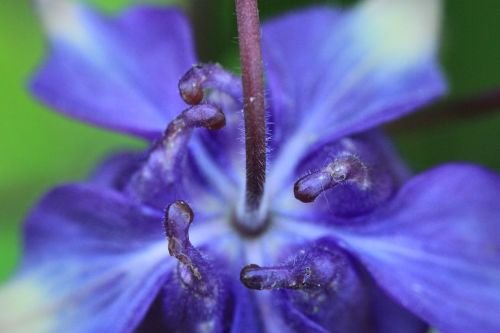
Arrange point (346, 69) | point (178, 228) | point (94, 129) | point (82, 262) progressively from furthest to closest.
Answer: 1. point (94, 129)
2. point (346, 69)
3. point (82, 262)
4. point (178, 228)

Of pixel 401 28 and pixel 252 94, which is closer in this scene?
pixel 252 94

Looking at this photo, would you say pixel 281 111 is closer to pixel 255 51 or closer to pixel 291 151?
pixel 291 151

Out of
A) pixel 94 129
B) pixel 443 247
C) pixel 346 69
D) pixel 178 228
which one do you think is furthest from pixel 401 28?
pixel 94 129

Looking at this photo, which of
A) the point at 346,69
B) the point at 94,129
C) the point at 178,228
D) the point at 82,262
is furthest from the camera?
the point at 94,129

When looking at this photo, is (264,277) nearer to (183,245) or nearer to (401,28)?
(183,245)

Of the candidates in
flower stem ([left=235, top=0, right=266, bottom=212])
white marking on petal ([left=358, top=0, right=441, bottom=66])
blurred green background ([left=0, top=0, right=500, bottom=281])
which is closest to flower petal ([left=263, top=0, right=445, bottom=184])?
white marking on petal ([left=358, top=0, right=441, bottom=66])

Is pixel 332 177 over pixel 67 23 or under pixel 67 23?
under

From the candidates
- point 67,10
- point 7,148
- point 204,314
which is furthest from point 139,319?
point 7,148
